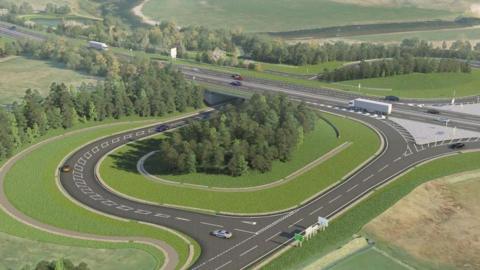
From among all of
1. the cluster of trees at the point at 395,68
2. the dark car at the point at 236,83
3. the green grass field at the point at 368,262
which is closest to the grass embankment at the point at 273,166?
the green grass field at the point at 368,262

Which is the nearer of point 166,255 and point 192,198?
point 166,255

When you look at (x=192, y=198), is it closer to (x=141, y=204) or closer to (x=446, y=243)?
(x=141, y=204)

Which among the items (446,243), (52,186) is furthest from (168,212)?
(446,243)

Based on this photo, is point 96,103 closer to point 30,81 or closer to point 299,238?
point 30,81

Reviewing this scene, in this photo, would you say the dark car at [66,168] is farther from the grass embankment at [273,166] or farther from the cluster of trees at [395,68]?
the cluster of trees at [395,68]

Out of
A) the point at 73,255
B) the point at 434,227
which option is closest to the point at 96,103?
the point at 73,255

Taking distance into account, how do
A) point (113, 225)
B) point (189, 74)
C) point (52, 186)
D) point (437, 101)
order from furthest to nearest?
point (189, 74)
point (437, 101)
point (52, 186)
point (113, 225)

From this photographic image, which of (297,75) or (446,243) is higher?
(297,75)
